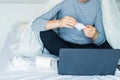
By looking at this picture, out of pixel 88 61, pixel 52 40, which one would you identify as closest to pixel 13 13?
pixel 52 40

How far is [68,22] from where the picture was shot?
1.23 metres

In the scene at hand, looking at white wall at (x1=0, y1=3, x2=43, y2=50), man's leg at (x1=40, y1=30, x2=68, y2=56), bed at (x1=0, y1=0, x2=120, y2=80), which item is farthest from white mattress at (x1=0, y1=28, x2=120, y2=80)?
white wall at (x1=0, y1=3, x2=43, y2=50)

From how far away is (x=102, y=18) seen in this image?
135cm

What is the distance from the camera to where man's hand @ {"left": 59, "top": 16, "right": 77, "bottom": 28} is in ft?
3.98

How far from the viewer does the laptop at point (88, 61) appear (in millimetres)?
1125

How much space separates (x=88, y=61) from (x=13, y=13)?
0.84m

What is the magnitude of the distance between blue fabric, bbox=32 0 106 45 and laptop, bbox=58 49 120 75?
21cm

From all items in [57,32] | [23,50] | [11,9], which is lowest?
[23,50]

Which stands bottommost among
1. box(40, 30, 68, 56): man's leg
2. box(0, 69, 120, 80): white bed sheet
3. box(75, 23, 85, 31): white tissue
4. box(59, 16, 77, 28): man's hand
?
box(0, 69, 120, 80): white bed sheet

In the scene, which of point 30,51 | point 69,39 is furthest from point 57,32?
point 30,51

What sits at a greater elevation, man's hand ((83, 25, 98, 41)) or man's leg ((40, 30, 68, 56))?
man's hand ((83, 25, 98, 41))

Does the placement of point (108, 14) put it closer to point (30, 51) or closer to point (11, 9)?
point (30, 51)

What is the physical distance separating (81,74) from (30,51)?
1.20ft

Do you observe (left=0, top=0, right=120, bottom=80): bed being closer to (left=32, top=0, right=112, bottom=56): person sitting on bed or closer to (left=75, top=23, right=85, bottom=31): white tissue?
(left=32, top=0, right=112, bottom=56): person sitting on bed
